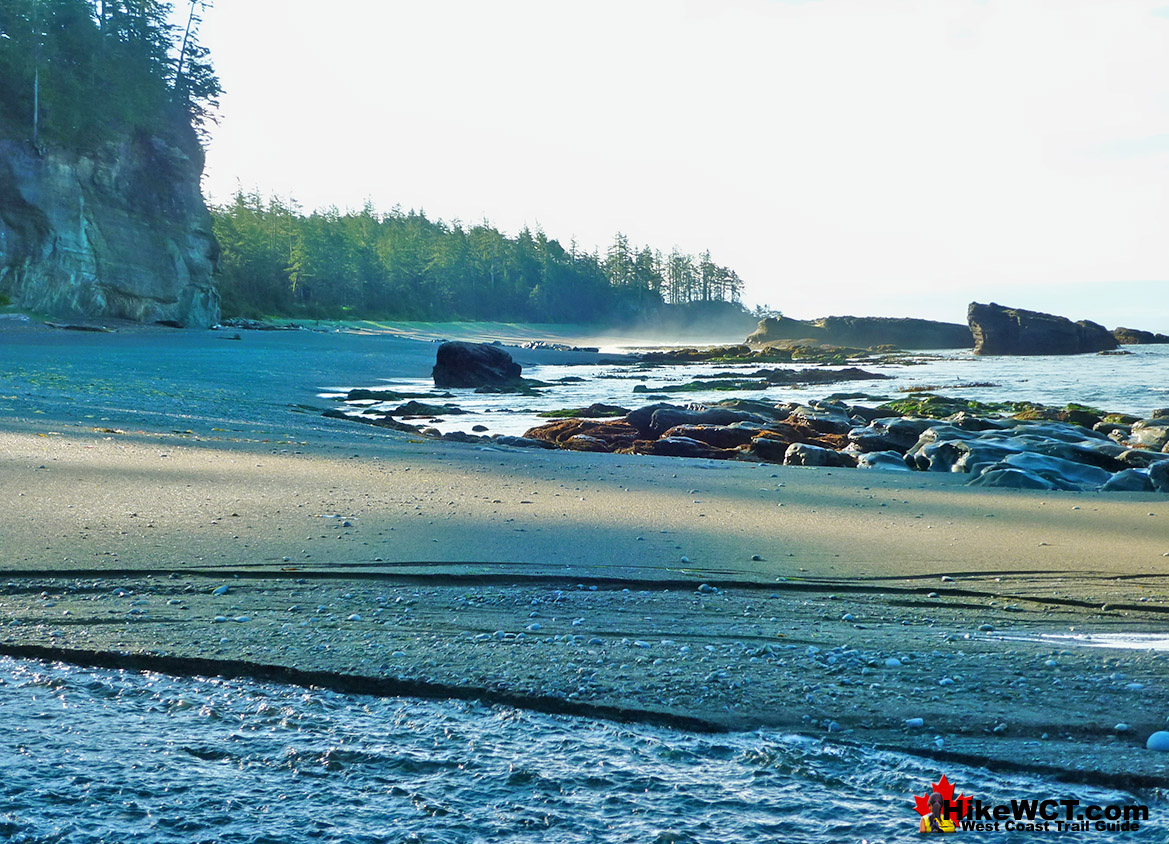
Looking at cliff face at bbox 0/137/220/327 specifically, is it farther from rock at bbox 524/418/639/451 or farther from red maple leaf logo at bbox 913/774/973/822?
red maple leaf logo at bbox 913/774/973/822

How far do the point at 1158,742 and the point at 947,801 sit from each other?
69 cm

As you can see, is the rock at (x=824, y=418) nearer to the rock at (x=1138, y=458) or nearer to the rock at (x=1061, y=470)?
the rock at (x=1138, y=458)

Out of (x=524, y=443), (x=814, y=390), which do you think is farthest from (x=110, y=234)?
(x=524, y=443)

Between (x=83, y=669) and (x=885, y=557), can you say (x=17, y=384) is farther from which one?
(x=885, y=557)

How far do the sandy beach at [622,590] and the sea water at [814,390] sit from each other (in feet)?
25.4

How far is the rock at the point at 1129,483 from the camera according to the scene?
7531 millimetres

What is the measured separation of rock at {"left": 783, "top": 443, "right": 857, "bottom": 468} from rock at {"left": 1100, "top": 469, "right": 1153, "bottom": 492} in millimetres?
2684

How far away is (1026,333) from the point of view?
5241 cm

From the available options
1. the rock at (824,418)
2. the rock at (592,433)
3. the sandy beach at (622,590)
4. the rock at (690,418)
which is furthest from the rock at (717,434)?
the sandy beach at (622,590)

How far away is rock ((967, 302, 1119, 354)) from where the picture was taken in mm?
52438

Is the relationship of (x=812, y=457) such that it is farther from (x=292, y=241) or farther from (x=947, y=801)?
(x=292, y=241)

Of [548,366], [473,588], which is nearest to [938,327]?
[548,366]

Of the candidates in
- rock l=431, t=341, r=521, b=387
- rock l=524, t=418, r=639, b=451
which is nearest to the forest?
rock l=431, t=341, r=521, b=387

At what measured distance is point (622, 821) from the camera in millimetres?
2004
